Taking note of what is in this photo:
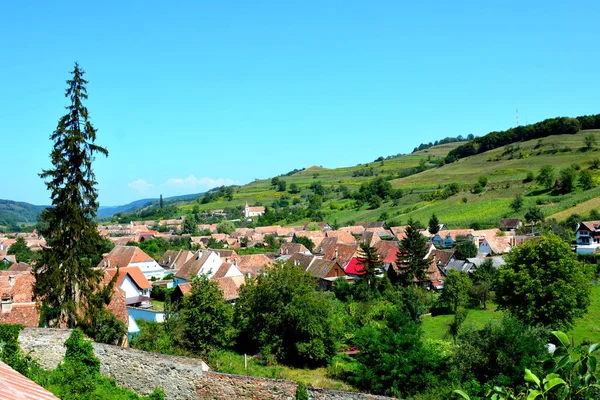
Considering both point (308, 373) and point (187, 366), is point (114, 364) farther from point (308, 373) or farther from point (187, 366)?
point (308, 373)

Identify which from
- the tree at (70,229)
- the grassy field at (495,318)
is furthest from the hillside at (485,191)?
the tree at (70,229)

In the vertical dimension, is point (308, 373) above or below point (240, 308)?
below

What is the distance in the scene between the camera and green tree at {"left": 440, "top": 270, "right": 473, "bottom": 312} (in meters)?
39.5

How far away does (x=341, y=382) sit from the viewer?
21844mm

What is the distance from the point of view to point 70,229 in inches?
790

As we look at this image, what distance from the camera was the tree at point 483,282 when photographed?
135ft

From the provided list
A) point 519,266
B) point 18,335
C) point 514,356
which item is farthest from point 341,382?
point 519,266

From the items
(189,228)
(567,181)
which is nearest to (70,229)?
(567,181)

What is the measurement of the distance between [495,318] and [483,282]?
7.25 m

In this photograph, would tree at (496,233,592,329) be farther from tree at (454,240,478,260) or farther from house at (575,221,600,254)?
house at (575,221,600,254)

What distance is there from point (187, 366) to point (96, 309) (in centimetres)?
848

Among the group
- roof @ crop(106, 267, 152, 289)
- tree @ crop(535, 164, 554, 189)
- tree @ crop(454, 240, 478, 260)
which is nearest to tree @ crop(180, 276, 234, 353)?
roof @ crop(106, 267, 152, 289)

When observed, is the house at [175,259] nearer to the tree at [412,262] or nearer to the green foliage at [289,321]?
the tree at [412,262]

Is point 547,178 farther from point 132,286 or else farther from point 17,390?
point 17,390
